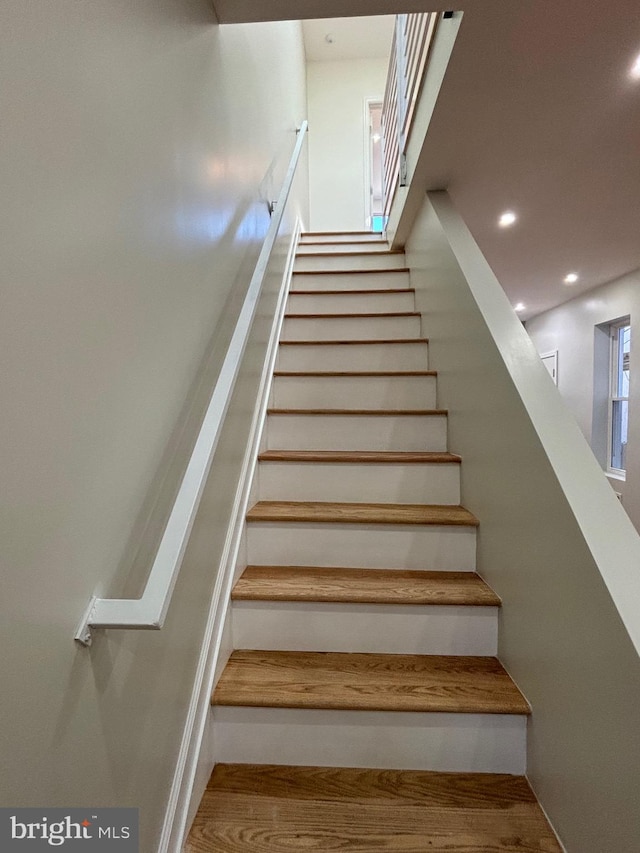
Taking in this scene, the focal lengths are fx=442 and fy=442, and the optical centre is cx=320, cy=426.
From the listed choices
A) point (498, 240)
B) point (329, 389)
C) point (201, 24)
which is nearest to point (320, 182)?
point (498, 240)

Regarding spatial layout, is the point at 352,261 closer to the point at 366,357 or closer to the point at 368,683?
the point at 366,357

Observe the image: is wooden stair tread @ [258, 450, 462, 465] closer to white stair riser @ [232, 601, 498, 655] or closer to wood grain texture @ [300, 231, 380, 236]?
white stair riser @ [232, 601, 498, 655]

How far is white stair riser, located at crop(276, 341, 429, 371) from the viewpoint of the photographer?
7.83ft

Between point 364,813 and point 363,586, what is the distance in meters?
0.55

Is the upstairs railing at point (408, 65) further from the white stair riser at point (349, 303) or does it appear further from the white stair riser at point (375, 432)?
the white stair riser at point (375, 432)

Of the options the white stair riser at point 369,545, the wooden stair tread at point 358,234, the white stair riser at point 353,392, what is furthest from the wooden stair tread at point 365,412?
the wooden stair tread at point 358,234

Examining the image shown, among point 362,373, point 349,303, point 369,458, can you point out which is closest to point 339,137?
point 349,303

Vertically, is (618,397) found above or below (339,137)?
below

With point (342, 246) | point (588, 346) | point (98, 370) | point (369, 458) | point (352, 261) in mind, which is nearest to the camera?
point (98, 370)

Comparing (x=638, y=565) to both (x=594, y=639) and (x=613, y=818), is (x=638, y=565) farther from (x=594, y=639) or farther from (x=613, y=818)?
(x=613, y=818)

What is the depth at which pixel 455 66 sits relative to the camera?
4.60 ft

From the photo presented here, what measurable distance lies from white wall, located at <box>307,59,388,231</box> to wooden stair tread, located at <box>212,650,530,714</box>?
5.16 m

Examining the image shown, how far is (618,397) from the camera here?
437 centimetres

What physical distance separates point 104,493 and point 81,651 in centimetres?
24
